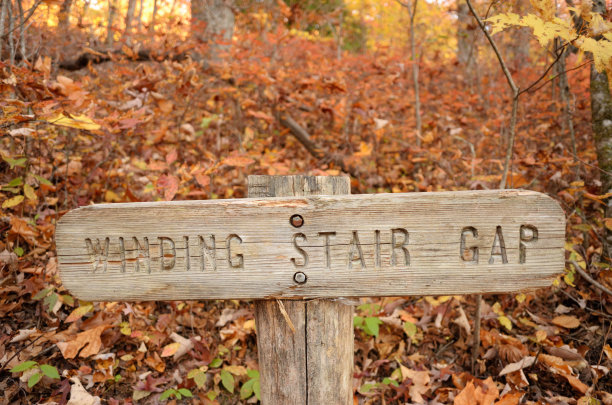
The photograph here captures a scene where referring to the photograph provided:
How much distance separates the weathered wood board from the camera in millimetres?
1234

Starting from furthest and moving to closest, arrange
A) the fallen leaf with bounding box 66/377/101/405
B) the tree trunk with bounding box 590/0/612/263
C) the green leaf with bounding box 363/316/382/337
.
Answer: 1. the tree trunk with bounding box 590/0/612/263
2. the green leaf with bounding box 363/316/382/337
3. the fallen leaf with bounding box 66/377/101/405

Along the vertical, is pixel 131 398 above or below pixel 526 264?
below

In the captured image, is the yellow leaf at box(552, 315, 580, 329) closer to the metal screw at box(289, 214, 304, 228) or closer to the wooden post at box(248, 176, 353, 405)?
the wooden post at box(248, 176, 353, 405)

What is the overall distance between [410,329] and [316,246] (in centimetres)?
155

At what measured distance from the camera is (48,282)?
8.40 feet

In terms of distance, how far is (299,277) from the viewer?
1.30m

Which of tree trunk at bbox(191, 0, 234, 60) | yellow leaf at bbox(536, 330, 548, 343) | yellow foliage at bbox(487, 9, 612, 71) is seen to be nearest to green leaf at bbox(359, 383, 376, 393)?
yellow leaf at bbox(536, 330, 548, 343)

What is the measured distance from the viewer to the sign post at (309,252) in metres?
1.24

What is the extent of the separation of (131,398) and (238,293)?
1.38 m

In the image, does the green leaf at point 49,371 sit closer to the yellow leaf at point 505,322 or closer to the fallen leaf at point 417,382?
the fallen leaf at point 417,382

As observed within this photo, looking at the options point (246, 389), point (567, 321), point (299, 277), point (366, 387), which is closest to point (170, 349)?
point (246, 389)

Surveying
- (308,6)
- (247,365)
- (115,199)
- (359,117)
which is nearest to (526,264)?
(247,365)

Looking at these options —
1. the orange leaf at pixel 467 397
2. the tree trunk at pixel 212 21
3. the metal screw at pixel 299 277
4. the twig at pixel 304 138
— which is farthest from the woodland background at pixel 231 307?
the tree trunk at pixel 212 21

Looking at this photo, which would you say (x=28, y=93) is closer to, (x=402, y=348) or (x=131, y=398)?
(x=131, y=398)
